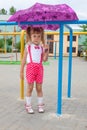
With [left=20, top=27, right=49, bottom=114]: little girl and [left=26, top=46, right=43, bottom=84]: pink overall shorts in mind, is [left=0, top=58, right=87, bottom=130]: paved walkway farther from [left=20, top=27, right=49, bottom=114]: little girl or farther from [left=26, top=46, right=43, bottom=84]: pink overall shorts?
[left=26, top=46, right=43, bottom=84]: pink overall shorts

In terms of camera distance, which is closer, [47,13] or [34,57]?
[47,13]

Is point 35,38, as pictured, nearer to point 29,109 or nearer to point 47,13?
point 47,13

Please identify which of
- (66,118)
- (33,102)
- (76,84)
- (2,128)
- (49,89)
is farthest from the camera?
(76,84)

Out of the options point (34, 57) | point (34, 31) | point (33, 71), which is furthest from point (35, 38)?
point (33, 71)

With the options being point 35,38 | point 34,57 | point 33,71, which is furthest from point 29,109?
point 35,38

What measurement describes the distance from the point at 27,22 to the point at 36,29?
42cm

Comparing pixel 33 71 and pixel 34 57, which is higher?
pixel 34 57

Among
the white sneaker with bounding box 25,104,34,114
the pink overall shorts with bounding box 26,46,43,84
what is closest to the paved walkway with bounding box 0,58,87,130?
the white sneaker with bounding box 25,104,34,114

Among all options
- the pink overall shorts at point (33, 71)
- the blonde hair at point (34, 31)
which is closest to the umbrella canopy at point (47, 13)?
the blonde hair at point (34, 31)

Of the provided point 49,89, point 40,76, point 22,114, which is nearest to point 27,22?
point 40,76

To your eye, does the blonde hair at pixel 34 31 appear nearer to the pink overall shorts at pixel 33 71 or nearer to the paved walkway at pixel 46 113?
the pink overall shorts at pixel 33 71

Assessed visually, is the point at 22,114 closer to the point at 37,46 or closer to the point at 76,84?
the point at 37,46

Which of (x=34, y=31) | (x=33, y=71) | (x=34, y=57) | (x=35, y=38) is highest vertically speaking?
(x=34, y=31)

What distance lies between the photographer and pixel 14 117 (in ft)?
18.0
